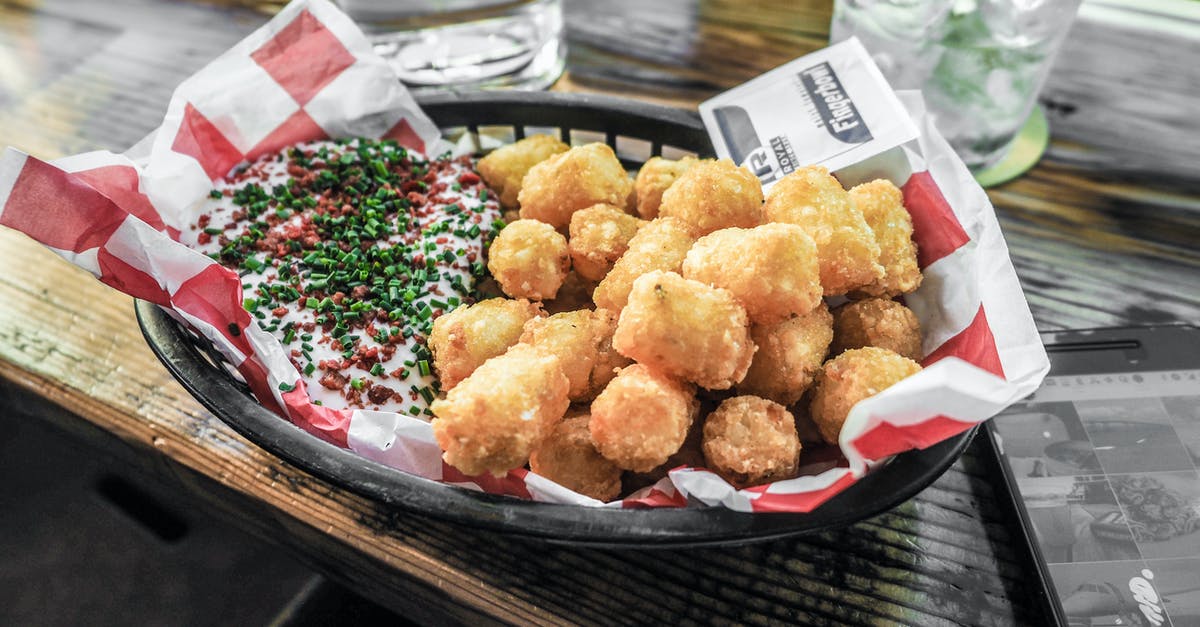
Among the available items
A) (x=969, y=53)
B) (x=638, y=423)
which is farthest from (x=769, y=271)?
(x=969, y=53)

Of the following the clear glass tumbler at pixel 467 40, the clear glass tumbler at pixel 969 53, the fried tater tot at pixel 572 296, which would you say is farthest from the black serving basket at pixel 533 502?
the clear glass tumbler at pixel 467 40

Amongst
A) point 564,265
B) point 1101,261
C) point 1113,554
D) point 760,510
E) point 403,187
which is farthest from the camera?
point 1101,261

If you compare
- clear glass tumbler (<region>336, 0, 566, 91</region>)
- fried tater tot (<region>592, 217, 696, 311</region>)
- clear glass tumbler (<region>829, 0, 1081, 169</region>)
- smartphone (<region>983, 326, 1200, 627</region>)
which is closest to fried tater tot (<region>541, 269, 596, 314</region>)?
fried tater tot (<region>592, 217, 696, 311</region>)

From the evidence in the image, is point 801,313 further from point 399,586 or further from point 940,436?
point 399,586

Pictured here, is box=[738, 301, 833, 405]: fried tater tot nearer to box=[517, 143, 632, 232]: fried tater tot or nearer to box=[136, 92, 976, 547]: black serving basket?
box=[136, 92, 976, 547]: black serving basket

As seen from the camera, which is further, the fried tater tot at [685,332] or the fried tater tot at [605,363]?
the fried tater tot at [605,363]

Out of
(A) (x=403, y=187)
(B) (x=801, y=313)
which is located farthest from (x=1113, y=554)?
(A) (x=403, y=187)

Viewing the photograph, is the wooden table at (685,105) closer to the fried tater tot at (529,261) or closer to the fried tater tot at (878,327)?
the fried tater tot at (878,327)
